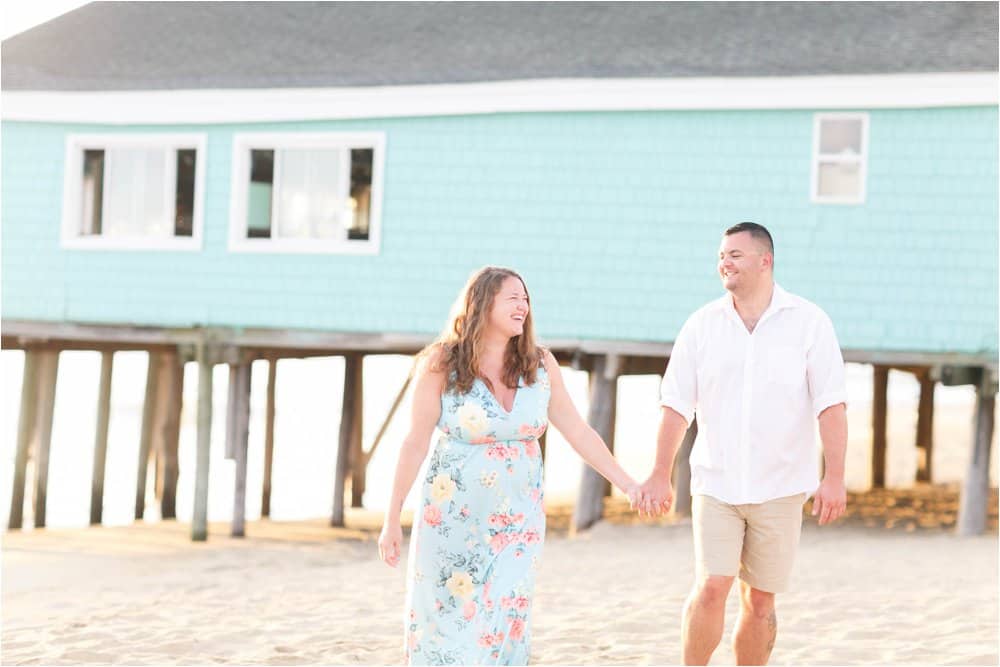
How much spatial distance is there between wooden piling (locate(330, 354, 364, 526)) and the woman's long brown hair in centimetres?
1208

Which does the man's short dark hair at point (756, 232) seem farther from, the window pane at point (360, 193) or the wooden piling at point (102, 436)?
the wooden piling at point (102, 436)

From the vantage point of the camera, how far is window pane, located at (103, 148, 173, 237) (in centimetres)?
1537

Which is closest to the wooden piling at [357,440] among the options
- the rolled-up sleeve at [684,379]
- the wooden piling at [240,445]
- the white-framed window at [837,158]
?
the wooden piling at [240,445]

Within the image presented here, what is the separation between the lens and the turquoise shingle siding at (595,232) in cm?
1329

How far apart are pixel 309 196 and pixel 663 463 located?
10.1m

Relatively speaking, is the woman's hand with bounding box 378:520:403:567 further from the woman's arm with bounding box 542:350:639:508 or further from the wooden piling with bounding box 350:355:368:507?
the wooden piling with bounding box 350:355:368:507

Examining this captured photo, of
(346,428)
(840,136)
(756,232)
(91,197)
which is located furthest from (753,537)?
(346,428)

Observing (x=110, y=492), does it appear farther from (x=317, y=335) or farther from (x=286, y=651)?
(x=286, y=651)

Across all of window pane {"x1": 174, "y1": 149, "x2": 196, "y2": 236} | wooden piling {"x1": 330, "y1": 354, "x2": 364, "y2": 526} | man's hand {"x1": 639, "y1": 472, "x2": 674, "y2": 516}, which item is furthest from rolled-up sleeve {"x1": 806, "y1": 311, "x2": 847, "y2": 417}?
wooden piling {"x1": 330, "y1": 354, "x2": 364, "y2": 526}

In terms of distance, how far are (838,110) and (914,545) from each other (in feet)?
14.3

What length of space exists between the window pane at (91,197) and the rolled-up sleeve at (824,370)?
466 inches

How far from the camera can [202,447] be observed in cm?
1578

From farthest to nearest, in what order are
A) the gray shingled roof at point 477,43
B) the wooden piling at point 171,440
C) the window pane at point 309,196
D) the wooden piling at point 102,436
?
1. the wooden piling at point 102,436
2. the wooden piling at point 171,440
3. the window pane at point 309,196
4. the gray shingled roof at point 477,43

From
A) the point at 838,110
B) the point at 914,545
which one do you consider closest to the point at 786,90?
the point at 838,110
